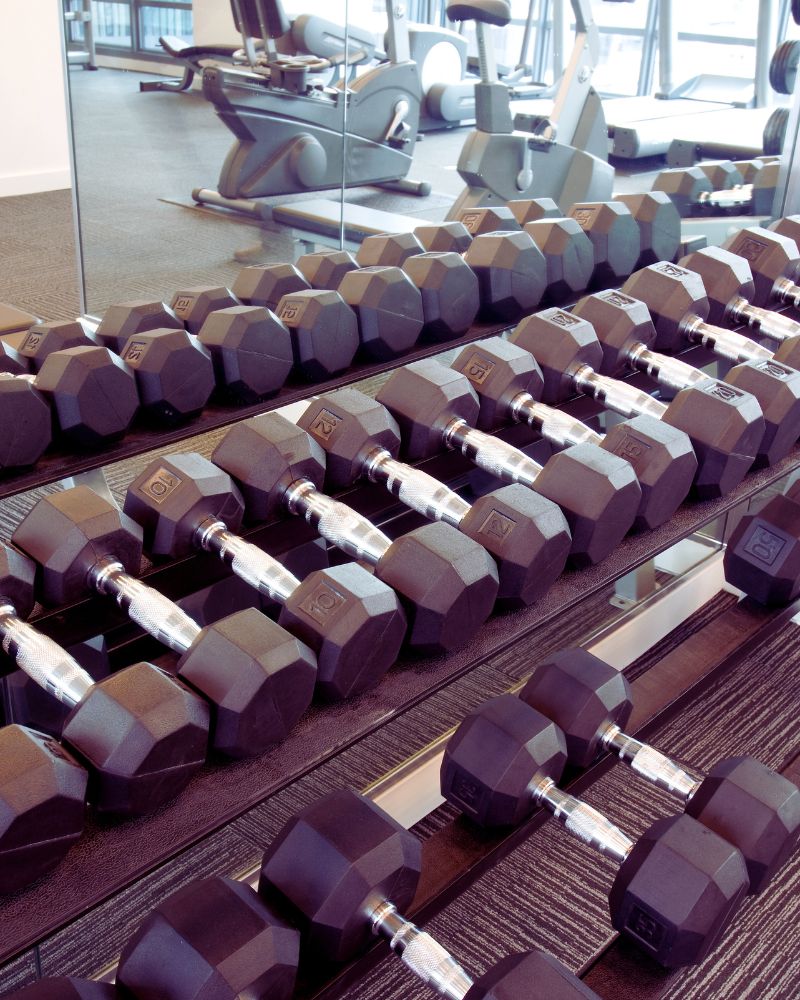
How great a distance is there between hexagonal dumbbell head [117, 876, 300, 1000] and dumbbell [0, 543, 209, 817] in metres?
0.13

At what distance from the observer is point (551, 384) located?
1.20 metres

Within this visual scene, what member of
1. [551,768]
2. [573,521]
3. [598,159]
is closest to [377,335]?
[573,521]

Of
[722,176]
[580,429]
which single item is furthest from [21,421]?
[722,176]

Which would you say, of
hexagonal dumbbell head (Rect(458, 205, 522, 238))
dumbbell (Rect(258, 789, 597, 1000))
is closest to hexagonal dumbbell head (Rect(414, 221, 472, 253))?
hexagonal dumbbell head (Rect(458, 205, 522, 238))

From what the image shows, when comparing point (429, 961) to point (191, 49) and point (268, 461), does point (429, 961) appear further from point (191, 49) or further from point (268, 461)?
point (191, 49)

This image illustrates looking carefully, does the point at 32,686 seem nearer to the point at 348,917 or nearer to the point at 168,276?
the point at 348,917

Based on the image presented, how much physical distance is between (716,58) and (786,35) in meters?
1.10

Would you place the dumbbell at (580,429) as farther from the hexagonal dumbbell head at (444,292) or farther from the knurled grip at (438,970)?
the knurled grip at (438,970)

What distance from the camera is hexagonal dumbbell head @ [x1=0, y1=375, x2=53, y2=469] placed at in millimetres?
900

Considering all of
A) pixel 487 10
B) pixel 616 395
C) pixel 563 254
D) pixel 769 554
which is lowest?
pixel 769 554

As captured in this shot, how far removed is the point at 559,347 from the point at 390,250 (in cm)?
37

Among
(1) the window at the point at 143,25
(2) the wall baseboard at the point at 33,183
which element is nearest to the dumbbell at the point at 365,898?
(1) the window at the point at 143,25

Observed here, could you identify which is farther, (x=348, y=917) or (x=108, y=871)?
(x=348, y=917)

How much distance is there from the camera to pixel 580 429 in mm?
1083
